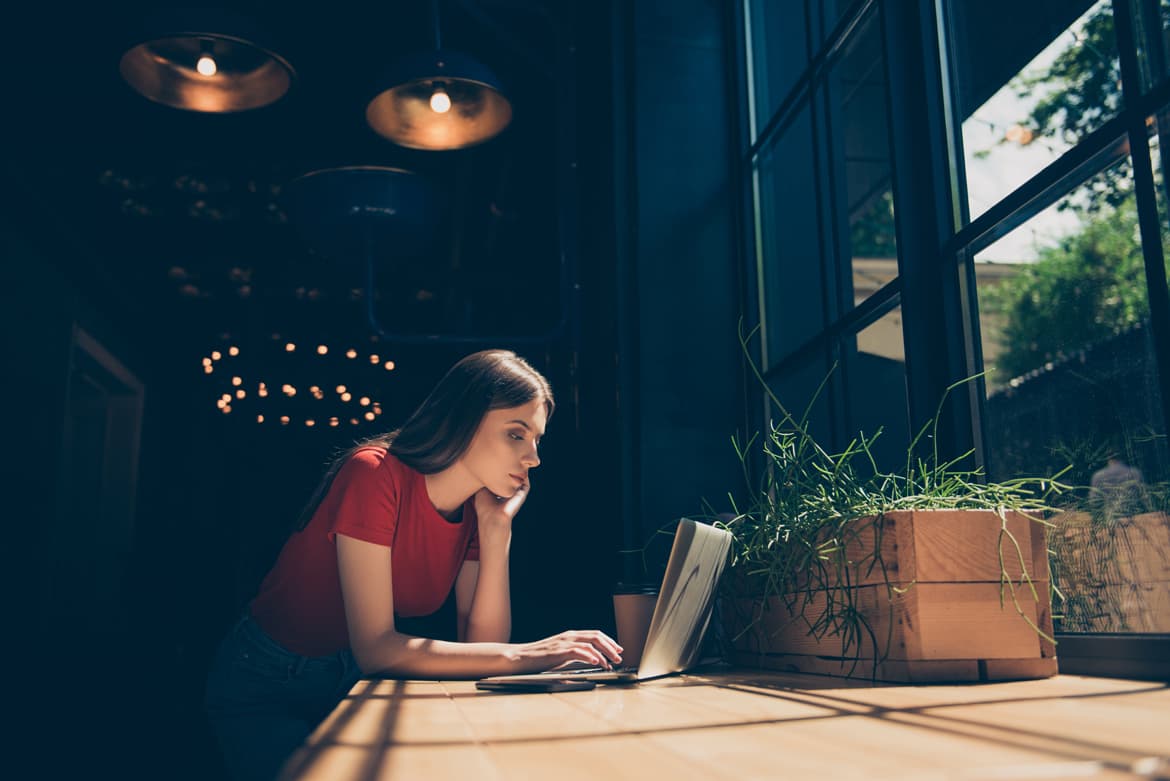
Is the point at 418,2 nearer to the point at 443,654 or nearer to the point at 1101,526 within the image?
the point at 443,654

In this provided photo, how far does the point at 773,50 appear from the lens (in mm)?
2570

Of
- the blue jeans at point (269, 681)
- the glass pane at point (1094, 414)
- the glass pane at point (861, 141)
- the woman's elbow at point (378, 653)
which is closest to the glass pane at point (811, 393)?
the glass pane at point (861, 141)

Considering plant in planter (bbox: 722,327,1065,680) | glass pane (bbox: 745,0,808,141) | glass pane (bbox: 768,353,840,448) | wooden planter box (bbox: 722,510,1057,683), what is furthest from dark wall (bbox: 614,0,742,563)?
wooden planter box (bbox: 722,510,1057,683)

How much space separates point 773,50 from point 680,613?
5.84 ft

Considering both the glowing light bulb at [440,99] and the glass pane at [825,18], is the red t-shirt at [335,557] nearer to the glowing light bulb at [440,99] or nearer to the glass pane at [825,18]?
the glowing light bulb at [440,99]

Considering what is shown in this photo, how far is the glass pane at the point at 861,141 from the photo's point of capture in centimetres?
197

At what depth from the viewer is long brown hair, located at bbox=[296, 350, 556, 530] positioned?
186cm

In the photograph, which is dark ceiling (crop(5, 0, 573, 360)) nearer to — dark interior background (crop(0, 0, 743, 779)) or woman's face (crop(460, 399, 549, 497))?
dark interior background (crop(0, 0, 743, 779))

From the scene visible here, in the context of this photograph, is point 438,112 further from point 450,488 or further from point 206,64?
point 450,488

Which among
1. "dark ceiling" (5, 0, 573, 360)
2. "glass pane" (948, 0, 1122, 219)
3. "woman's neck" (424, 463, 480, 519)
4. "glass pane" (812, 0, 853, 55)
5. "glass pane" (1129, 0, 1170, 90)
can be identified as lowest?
"woman's neck" (424, 463, 480, 519)

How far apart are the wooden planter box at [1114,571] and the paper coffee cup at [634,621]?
620 millimetres

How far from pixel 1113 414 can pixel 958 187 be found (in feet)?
1.69

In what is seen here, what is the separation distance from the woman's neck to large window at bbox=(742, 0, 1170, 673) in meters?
0.79

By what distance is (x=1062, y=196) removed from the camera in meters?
1.38
